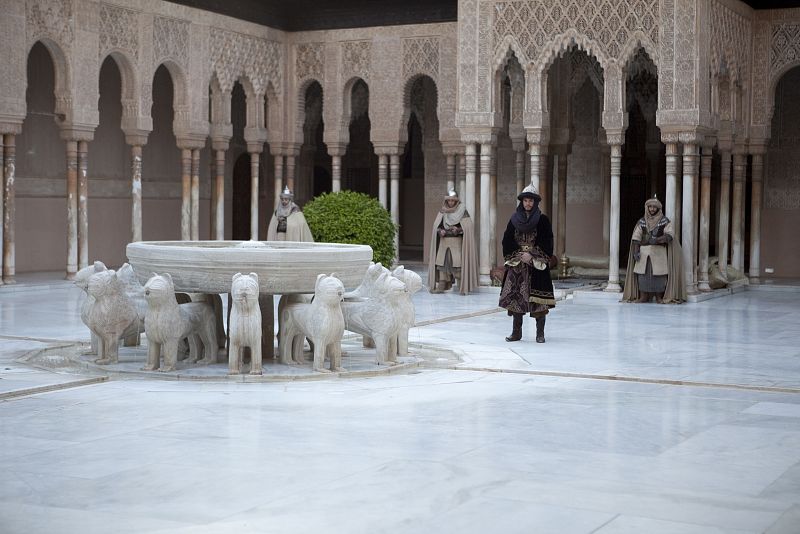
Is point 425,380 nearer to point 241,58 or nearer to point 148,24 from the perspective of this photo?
point 148,24

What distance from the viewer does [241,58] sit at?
19578mm

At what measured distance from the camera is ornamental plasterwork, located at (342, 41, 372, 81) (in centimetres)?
1998

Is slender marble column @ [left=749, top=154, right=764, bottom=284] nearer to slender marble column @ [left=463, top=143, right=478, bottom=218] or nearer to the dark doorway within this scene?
slender marble column @ [left=463, top=143, right=478, bottom=218]

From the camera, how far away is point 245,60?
19656 mm

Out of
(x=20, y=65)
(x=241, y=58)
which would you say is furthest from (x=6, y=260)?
(x=241, y=58)

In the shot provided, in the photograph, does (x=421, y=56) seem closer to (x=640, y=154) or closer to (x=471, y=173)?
(x=471, y=173)

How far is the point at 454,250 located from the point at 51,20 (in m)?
6.19

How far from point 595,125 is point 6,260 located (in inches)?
409

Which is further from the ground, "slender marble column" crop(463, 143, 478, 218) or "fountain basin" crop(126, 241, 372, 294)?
"slender marble column" crop(463, 143, 478, 218)

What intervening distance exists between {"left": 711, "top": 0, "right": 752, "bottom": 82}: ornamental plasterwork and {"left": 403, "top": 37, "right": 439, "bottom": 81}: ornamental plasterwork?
4977mm

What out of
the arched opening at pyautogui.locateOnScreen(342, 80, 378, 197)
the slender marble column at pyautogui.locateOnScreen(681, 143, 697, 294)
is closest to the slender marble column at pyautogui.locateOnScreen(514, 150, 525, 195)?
the slender marble column at pyautogui.locateOnScreen(681, 143, 697, 294)

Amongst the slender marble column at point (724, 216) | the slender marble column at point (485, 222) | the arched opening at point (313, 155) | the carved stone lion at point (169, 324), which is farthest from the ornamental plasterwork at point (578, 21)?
the carved stone lion at point (169, 324)

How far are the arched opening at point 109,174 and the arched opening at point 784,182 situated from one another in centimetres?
1069

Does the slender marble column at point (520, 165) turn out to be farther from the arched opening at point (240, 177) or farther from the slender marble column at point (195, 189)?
the arched opening at point (240, 177)
